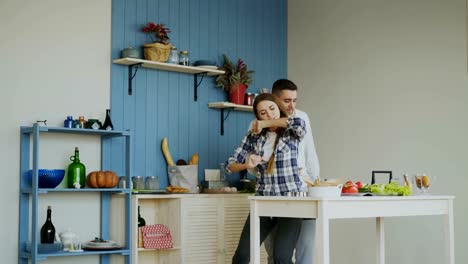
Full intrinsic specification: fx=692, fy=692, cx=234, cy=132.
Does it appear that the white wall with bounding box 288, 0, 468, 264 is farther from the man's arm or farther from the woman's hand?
the woman's hand

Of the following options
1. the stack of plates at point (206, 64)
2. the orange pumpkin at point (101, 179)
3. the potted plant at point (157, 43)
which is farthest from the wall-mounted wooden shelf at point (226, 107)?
the orange pumpkin at point (101, 179)

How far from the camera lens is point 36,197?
479 centimetres

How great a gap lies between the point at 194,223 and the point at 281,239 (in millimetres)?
1362

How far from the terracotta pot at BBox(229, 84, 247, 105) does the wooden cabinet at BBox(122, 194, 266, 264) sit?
0.94 m

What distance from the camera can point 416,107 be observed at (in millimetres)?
5867

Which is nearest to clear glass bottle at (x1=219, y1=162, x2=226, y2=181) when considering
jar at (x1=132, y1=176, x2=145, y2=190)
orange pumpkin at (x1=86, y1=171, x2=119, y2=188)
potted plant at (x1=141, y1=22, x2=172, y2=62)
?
jar at (x1=132, y1=176, x2=145, y2=190)

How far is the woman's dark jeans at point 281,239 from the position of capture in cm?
428

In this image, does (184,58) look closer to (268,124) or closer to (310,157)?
(310,157)

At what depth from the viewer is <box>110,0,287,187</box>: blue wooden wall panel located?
18.8ft

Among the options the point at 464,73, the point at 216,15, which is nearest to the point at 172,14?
the point at 216,15

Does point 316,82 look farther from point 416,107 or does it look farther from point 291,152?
point 291,152

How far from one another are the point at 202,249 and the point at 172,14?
2073 mm

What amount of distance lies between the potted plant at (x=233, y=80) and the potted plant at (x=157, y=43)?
2.10 feet

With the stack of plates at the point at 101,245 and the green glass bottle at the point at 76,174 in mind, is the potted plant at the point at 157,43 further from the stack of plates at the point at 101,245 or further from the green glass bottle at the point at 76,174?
the stack of plates at the point at 101,245
